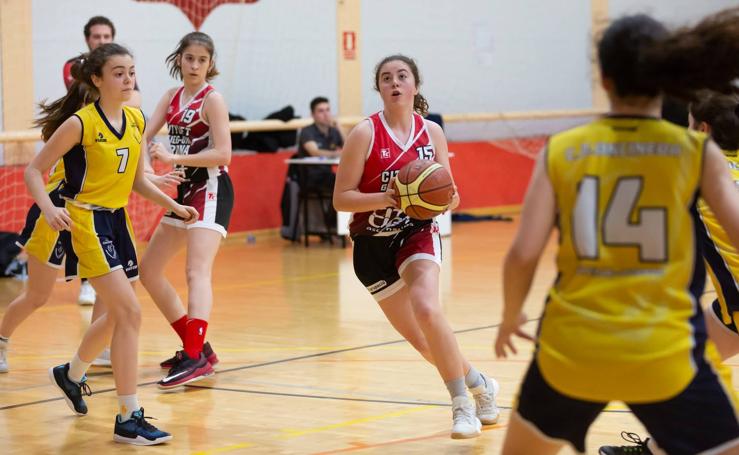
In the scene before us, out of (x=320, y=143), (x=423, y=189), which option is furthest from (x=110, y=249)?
(x=320, y=143)

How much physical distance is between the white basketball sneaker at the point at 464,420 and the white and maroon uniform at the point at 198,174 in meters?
2.04

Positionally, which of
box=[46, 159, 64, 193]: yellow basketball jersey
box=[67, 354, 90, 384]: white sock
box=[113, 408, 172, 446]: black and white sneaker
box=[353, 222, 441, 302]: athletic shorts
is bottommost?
box=[113, 408, 172, 446]: black and white sneaker

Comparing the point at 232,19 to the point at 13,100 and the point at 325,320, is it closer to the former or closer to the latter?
the point at 13,100

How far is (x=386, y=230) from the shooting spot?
215 inches

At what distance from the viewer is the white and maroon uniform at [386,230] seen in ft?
17.7

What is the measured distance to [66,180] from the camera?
18.7 ft

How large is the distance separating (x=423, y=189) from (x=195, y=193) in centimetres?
202

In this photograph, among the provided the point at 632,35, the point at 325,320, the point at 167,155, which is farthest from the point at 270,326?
the point at 632,35

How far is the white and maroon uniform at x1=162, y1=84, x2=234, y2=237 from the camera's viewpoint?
6.77m

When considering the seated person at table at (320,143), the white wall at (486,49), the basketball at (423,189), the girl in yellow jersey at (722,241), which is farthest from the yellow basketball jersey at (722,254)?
the white wall at (486,49)

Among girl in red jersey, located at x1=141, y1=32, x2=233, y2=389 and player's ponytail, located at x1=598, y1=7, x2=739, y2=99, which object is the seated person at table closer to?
girl in red jersey, located at x1=141, y1=32, x2=233, y2=389

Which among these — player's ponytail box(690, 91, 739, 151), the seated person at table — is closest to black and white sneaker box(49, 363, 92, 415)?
player's ponytail box(690, 91, 739, 151)

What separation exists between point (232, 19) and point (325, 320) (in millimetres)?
6190

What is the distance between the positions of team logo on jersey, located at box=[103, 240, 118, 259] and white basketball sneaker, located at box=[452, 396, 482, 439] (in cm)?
163
